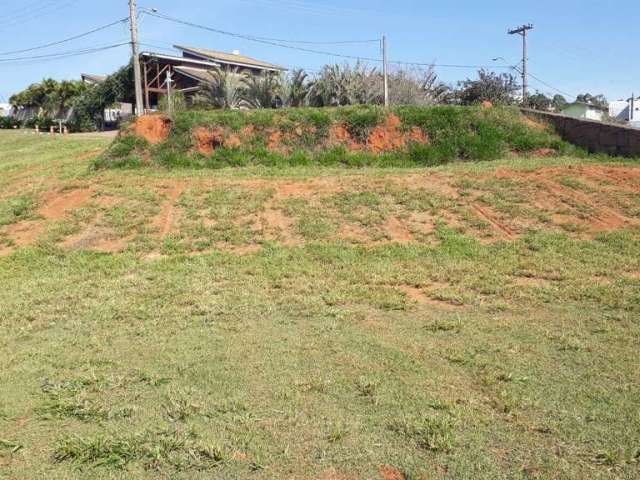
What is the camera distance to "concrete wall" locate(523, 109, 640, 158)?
36.3 ft

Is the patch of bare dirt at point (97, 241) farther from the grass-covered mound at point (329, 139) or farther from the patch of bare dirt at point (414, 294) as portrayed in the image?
the patch of bare dirt at point (414, 294)

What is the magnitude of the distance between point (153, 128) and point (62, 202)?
3379 mm

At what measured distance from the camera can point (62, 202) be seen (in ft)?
30.3

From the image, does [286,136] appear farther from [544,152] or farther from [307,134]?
[544,152]

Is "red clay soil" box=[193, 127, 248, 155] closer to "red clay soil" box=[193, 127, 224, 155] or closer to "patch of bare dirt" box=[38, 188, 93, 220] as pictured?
"red clay soil" box=[193, 127, 224, 155]

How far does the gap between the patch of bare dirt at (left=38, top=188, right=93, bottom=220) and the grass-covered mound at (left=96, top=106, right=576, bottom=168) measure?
2.09 m

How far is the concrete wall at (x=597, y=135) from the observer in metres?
11.1

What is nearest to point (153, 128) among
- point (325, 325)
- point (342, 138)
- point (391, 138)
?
point (342, 138)

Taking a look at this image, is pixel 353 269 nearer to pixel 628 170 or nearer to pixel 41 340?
pixel 41 340

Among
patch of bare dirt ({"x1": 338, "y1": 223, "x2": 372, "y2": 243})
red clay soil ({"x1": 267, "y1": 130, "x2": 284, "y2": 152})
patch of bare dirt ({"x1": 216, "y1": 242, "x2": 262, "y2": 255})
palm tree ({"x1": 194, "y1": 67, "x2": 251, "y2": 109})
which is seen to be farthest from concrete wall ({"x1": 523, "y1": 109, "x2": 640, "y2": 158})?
palm tree ({"x1": 194, "y1": 67, "x2": 251, "y2": 109})

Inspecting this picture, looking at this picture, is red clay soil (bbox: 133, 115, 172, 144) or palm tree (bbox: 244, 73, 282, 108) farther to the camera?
palm tree (bbox: 244, 73, 282, 108)

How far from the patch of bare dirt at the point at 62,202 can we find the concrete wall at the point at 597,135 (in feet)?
30.2

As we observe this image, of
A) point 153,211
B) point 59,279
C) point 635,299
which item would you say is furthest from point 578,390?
point 153,211

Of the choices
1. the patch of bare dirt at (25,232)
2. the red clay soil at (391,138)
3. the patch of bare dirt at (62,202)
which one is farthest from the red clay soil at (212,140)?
the patch of bare dirt at (25,232)
